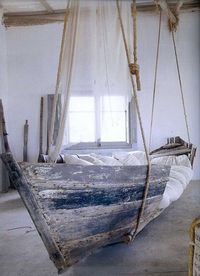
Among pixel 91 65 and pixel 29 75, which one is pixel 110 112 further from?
pixel 29 75

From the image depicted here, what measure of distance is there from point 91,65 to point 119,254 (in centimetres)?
151

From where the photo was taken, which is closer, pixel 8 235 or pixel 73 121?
pixel 73 121

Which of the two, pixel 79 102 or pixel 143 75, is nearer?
pixel 79 102


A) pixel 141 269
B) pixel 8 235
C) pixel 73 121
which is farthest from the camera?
pixel 8 235

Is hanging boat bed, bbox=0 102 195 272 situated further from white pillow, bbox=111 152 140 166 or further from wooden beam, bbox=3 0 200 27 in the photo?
wooden beam, bbox=3 0 200 27

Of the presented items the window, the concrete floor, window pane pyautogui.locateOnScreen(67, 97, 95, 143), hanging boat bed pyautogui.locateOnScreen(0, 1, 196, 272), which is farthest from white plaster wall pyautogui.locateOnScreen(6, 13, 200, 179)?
hanging boat bed pyautogui.locateOnScreen(0, 1, 196, 272)

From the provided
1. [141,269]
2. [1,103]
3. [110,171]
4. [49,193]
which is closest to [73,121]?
[110,171]

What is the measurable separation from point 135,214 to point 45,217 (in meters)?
0.73

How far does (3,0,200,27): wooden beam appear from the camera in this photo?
17.6 feet

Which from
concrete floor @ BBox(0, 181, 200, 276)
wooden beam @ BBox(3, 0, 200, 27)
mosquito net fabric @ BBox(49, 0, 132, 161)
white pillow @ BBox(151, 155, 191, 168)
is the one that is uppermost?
wooden beam @ BBox(3, 0, 200, 27)

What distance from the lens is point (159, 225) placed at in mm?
3023

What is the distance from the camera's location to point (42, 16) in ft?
18.0

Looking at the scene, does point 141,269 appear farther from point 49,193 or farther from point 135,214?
point 49,193

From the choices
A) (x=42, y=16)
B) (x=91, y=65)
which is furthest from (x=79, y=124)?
(x=42, y=16)
